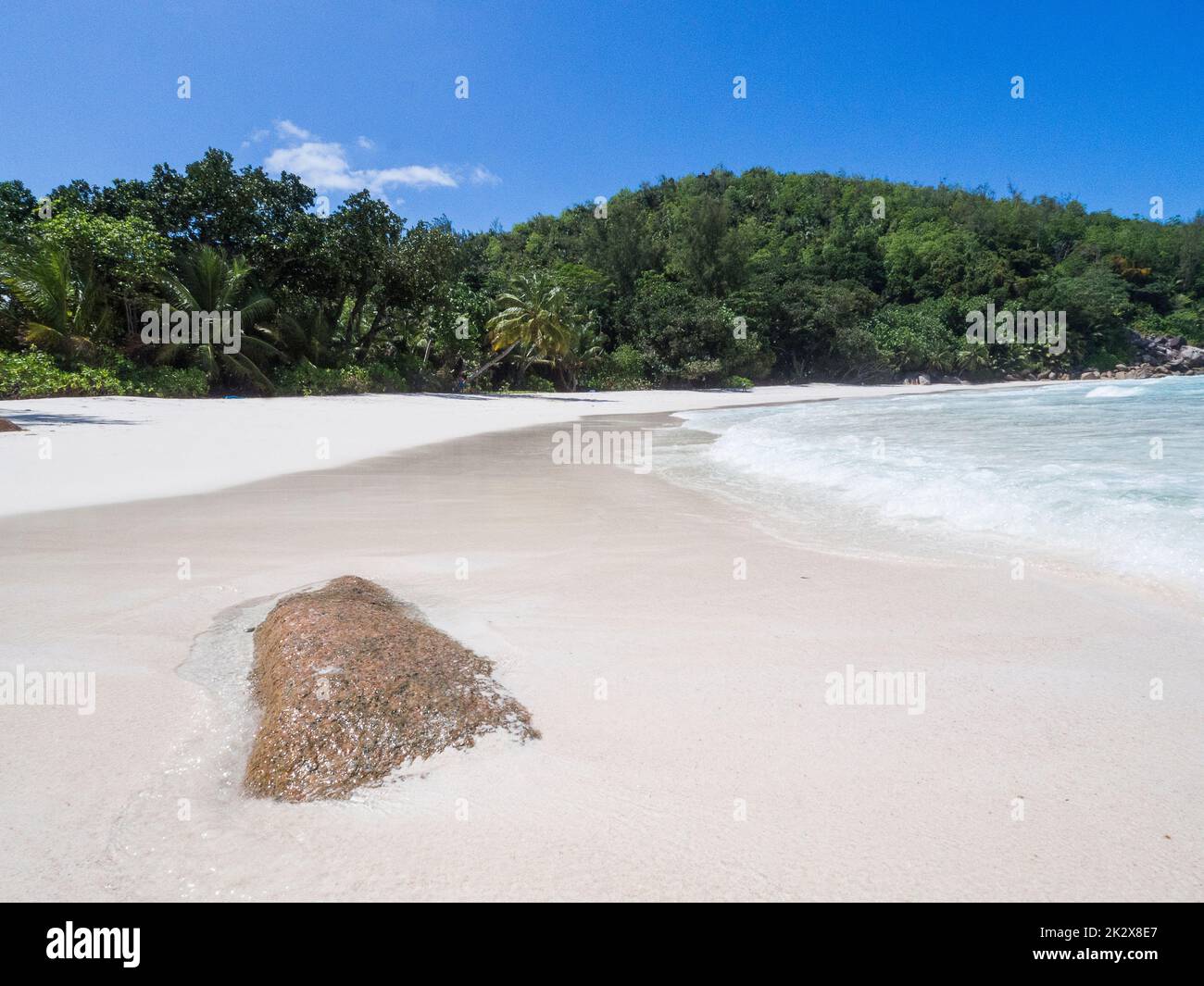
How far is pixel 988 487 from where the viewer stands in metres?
7.12

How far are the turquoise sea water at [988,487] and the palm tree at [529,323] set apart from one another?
18.5 m

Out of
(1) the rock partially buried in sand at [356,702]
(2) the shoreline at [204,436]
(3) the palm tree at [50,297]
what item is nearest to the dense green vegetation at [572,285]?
(3) the palm tree at [50,297]

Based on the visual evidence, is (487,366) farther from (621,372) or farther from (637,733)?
(637,733)

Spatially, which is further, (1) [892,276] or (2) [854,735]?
(1) [892,276]

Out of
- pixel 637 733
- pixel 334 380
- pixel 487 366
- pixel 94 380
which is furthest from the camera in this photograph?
pixel 487 366

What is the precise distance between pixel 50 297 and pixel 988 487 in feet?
74.3

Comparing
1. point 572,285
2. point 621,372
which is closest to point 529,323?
point 621,372

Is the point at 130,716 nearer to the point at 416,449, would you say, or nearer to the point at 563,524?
the point at 563,524

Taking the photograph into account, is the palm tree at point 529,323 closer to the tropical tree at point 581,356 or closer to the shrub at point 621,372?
the tropical tree at point 581,356

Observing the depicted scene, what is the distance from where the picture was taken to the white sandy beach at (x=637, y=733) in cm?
180

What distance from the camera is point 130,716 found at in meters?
2.60

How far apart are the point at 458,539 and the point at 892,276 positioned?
68.1 meters
